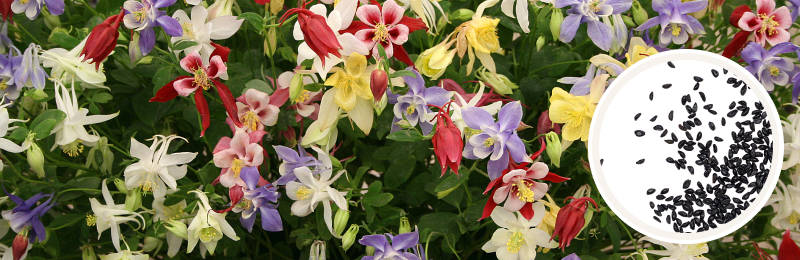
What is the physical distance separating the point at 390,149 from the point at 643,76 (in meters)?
0.23

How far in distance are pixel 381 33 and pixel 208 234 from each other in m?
0.24

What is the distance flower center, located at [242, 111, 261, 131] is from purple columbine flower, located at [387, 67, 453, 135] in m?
0.12

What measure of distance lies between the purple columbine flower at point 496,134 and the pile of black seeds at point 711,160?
12 cm

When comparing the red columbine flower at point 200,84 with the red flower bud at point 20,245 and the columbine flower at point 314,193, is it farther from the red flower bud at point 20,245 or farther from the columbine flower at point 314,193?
the red flower bud at point 20,245

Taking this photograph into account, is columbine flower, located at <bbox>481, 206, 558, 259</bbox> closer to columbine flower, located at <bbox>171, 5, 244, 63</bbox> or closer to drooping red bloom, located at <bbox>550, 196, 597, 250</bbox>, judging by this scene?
drooping red bloom, located at <bbox>550, 196, 597, 250</bbox>

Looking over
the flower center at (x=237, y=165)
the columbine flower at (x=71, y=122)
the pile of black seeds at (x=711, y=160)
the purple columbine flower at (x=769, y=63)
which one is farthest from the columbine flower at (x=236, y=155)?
the purple columbine flower at (x=769, y=63)

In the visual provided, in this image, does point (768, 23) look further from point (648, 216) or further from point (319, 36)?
point (319, 36)

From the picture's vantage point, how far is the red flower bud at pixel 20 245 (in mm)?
557

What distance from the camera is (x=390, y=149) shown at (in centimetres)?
54

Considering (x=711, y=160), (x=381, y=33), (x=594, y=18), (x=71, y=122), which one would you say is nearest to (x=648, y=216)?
(x=711, y=160)

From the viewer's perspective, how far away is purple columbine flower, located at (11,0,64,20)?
0.54 metres

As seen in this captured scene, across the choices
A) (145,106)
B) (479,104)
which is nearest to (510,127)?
(479,104)

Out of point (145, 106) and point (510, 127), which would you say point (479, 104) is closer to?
point (510, 127)

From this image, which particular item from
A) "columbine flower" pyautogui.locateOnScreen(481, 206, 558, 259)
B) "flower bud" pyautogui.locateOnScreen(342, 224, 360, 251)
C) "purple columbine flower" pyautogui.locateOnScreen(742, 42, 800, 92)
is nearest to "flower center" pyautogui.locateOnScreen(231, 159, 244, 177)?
"flower bud" pyautogui.locateOnScreen(342, 224, 360, 251)
